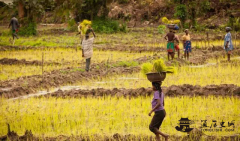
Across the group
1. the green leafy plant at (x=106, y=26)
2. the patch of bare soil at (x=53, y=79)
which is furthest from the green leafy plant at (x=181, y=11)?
the patch of bare soil at (x=53, y=79)

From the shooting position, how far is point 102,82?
12.0 meters

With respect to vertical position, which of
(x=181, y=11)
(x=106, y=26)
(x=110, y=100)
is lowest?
(x=110, y=100)

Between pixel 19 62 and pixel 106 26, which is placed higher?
pixel 106 26

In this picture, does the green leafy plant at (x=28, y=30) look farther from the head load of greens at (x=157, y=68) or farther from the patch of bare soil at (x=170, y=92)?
the head load of greens at (x=157, y=68)

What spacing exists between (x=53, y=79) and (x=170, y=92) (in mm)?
3701

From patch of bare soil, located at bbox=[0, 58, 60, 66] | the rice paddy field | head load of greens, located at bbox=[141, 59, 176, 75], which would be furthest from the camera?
patch of bare soil, located at bbox=[0, 58, 60, 66]

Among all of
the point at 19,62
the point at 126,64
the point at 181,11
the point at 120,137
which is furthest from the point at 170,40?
the point at 181,11

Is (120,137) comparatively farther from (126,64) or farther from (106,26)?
(106,26)

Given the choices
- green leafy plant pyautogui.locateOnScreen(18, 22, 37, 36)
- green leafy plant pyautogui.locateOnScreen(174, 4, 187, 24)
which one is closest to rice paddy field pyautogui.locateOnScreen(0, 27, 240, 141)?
green leafy plant pyautogui.locateOnScreen(174, 4, 187, 24)

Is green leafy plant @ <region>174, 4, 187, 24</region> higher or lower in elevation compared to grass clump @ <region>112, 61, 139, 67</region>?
higher

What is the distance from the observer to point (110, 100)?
9453 millimetres

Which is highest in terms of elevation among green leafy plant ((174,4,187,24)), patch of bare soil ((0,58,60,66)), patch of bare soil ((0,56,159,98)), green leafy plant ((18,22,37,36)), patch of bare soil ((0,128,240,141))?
green leafy plant ((174,4,187,24))

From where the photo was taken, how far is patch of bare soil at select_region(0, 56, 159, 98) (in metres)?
10.6

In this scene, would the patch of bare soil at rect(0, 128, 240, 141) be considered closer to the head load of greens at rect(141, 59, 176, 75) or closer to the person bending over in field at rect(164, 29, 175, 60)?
the head load of greens at rect(141, 59, 176, 75)
